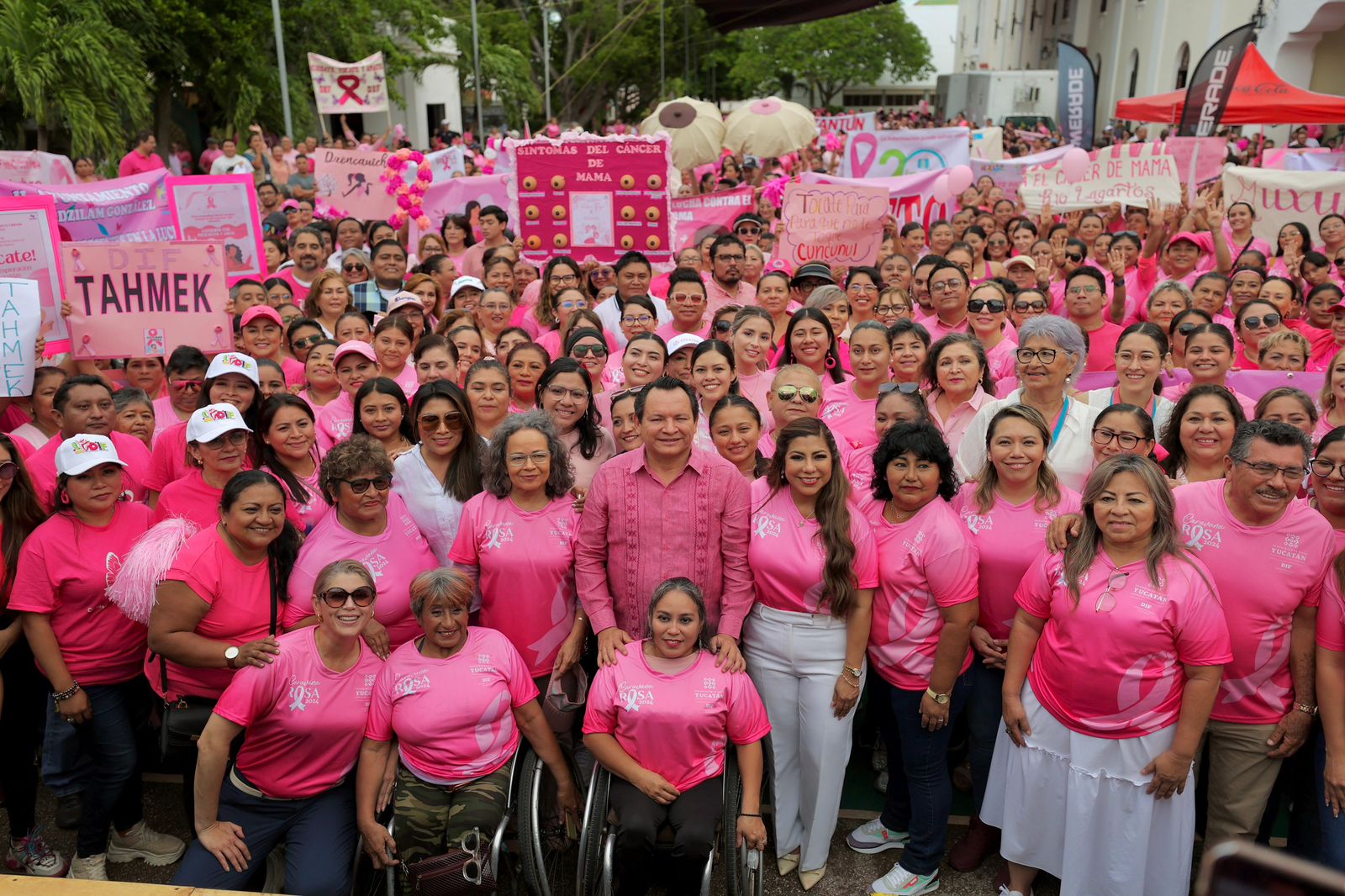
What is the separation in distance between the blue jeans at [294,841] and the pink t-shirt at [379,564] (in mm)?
662

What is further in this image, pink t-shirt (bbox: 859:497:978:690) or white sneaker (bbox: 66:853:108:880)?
white sneaker (bbox: 66:853:108:880)

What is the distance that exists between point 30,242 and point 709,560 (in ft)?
15.3

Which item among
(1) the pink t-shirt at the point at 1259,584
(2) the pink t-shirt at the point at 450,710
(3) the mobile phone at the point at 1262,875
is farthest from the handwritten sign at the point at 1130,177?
(3) the mobile phone at the point at 1262,875

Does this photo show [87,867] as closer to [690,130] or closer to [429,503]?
[429,503]

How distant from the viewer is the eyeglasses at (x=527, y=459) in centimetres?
410

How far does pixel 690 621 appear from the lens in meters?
3.81

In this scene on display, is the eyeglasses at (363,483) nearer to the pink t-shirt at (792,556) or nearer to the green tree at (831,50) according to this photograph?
the pink t-shirt at (792,556)

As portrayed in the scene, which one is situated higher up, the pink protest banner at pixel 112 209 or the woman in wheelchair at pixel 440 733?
the pink protest banner at pixel 112 209

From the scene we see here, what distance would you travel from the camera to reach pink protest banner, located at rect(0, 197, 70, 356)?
5.91m

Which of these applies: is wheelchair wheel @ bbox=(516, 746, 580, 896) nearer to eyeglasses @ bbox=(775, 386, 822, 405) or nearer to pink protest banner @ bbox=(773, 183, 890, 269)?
eyeglasses @ bbox=(775, 386, 822, 405)

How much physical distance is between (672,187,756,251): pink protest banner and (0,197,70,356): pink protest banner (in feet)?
21.1

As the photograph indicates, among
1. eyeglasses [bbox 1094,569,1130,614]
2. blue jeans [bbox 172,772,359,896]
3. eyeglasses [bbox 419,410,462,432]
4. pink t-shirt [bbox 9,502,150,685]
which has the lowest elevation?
blue jeans [bbox 172,772,359,896]

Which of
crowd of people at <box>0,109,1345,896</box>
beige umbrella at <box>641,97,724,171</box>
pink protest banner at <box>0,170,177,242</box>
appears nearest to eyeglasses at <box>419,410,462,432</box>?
crowd of people at <box>0,109,1345,896</box>

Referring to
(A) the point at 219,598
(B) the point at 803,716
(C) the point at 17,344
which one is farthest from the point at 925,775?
(C) the point at 17,344
